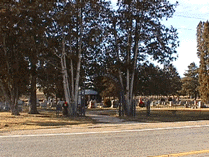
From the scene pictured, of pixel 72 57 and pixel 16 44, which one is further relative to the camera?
pixel 16 44

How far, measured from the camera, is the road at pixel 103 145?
8750 millimetres

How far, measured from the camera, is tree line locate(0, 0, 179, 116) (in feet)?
79.2

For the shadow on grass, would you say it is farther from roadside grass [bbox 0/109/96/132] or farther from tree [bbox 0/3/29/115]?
tree [bbox 0/3/29/115]

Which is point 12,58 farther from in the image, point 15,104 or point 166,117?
point 166,117

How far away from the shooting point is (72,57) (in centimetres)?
2472

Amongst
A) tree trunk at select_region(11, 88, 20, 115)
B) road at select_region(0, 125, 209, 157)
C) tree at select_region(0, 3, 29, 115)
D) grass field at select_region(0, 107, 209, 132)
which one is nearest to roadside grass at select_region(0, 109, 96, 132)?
grass field at select_region(0, 107, 209, 132)

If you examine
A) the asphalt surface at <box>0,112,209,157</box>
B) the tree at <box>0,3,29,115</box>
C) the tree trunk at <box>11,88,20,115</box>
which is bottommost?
the asphalt surface at <box>0,112,209,157</box>

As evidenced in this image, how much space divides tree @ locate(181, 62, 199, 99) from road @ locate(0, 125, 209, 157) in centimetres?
6869

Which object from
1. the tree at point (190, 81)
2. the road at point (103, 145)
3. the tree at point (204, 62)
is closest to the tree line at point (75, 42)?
the road at point (103, 145)

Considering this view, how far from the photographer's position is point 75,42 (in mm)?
26547

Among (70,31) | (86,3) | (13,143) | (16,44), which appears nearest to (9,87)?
(16,44)

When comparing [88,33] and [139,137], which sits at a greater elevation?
[88,33]

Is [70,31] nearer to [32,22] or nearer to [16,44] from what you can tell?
[32,22]

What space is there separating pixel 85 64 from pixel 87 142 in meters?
17.3
